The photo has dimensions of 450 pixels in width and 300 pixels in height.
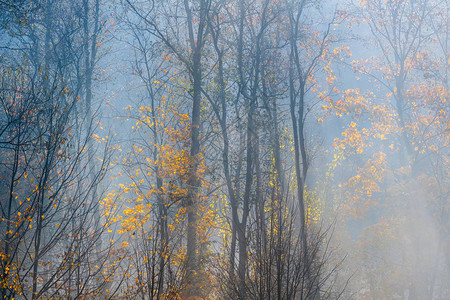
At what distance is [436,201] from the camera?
22594mm

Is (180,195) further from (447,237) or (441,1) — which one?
(441,1)

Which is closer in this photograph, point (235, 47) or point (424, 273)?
point (235, 47)

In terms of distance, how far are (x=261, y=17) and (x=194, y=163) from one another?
731 cm

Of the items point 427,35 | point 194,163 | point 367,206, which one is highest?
point 427,35

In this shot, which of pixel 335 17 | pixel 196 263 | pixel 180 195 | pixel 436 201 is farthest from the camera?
pixel 436 201

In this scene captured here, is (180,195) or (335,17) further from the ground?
(335,17)

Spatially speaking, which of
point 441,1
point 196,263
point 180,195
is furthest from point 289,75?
point 441,1

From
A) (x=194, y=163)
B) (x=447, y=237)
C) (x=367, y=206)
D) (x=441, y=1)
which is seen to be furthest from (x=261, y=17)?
(x=367, y=206)

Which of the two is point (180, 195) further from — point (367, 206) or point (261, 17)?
point (367, 206)

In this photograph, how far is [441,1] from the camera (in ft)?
80.5

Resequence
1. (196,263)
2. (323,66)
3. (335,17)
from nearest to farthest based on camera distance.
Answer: (196,263), (335,17), (323,66)

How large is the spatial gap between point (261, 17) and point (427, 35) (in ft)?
38.5

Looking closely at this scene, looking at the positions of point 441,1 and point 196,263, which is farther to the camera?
point 441,1

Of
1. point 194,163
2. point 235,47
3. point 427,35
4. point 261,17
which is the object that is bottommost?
point 194,163
